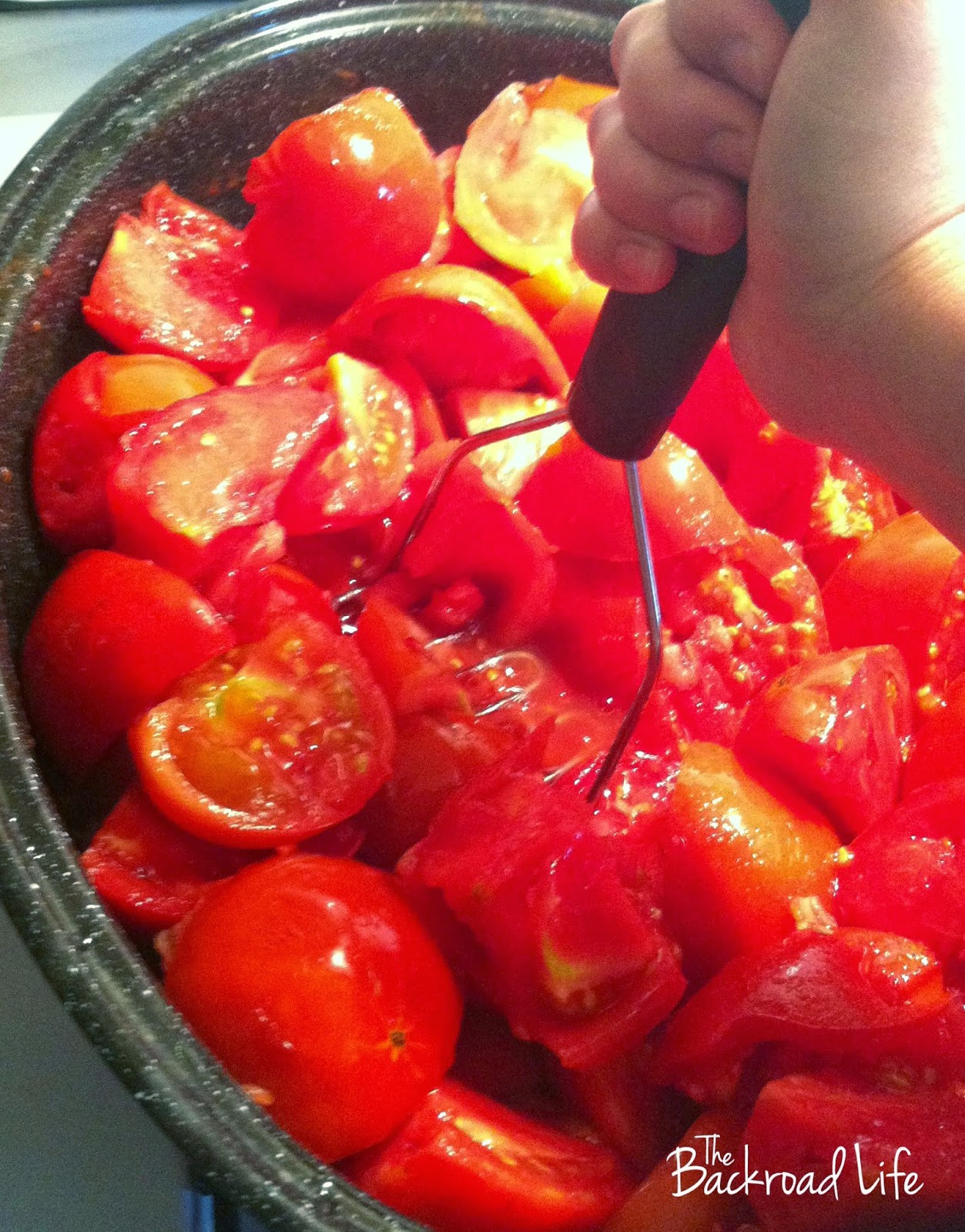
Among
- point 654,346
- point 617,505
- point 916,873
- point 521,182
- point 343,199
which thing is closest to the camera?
point 654,346

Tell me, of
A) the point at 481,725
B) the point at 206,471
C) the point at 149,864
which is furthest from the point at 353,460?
the point at 149,864

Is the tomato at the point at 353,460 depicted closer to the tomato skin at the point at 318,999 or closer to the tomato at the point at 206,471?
the tomato at the point at 206,471

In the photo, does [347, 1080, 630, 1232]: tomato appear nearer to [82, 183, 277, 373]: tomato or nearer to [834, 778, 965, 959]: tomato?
[834, 778, 965, 959]: tomato

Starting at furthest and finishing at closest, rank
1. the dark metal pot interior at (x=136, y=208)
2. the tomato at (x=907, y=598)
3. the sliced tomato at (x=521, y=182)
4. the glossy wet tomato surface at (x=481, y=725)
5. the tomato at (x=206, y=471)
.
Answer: the sliced tomato at (x=521, y=182) → the tomato at (x=907, y=598) → the tomato at (x=206, y=471) → the glossy wet tomato surface at (x=481, y=725) → the dark metal pot interior at (x=136, y=208)

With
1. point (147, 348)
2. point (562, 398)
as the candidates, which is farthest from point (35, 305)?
point (562, 398)

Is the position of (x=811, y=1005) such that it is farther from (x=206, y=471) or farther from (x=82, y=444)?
(x=82, y=444)

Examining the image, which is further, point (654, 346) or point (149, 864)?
point (149, 864)

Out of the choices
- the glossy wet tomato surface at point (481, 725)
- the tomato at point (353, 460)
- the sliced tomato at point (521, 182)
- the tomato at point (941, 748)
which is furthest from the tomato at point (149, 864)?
the sliced tomato at point (521, 182)
